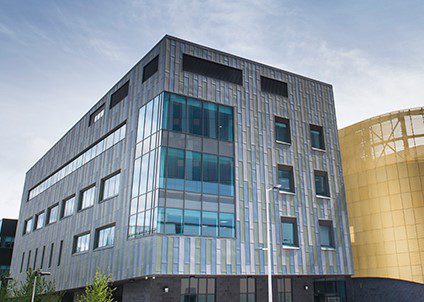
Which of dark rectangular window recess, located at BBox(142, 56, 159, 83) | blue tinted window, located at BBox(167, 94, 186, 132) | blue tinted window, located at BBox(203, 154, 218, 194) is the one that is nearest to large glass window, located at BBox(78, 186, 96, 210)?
dark rectangular window recess, located at BBox(142, 56, 159, 83)

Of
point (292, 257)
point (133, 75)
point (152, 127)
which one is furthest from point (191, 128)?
point (292, 257)

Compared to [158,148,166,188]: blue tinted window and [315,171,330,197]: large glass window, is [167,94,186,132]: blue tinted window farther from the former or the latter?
[315,171,330,197]: large glass window

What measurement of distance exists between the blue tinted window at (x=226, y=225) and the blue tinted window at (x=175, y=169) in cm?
398

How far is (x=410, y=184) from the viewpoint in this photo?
144 ft

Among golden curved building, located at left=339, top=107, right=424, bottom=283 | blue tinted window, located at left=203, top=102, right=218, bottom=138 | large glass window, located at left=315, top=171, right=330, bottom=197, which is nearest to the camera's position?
blue tinted window, located at left=203, top=102, right=218, bottom=138

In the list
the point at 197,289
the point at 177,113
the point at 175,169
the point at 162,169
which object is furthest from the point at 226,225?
the point at 177,113

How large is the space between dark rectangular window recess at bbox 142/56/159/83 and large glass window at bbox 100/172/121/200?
360 inches

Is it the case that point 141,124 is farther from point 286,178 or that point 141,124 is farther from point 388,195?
point 388,195

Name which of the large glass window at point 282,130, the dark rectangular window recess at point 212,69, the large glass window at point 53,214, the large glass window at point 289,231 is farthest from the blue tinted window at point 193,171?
the large glass window at point 53,214

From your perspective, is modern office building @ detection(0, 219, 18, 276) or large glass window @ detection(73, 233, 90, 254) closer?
large glass window @ detection(73, 233, 90, 254)

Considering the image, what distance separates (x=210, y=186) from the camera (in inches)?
1276

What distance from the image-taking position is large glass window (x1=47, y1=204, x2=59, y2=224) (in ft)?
170

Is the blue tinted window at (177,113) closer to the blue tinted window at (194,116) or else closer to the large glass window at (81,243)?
the blue tinted window at (194,116)

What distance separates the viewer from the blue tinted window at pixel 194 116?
109ft
